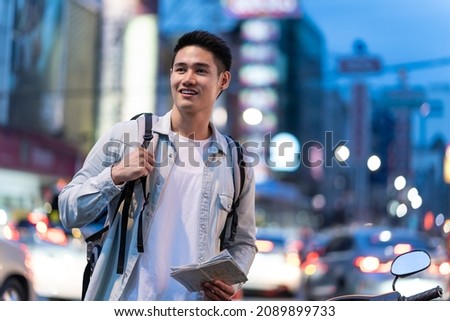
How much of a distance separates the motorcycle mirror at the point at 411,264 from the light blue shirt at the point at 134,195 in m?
0.54

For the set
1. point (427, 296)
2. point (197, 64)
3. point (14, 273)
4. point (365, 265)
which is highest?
point (197, 64)

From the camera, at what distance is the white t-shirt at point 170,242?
3826 millimetres

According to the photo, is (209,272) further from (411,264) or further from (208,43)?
(208,43)

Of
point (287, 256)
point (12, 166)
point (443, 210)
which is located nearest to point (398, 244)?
point (287, 256)

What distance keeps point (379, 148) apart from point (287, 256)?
54.6 metres

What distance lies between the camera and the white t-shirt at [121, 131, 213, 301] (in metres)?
3.83

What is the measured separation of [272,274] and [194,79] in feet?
46.9

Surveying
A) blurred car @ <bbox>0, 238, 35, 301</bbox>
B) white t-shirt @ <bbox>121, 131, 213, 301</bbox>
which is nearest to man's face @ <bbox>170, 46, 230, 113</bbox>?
white t-shirt @ <bbox>121, 131, 213, 301</bbox>

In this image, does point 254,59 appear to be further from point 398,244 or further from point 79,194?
point 79,194

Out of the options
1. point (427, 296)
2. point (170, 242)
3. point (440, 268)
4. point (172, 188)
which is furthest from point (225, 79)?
point (440, 268)

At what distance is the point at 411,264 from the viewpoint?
3.95 meters

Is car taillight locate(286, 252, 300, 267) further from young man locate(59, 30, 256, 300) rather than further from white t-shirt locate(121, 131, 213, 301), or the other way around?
white t-shirt locate(121, 131, 213, 301)

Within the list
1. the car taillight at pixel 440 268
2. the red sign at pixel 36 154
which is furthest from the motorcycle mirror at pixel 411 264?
the red sign at pixel 36 154

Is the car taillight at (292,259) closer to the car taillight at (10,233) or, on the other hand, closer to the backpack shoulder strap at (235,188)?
the car taillight at (10,233)
